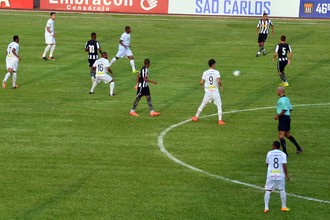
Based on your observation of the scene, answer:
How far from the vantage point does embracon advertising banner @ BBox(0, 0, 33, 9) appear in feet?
226

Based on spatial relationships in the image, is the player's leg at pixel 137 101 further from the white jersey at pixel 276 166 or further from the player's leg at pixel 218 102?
the white jersey at pixel 276 166

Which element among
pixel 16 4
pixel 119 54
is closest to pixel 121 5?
pixel 16 4

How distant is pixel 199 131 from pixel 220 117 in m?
1.35

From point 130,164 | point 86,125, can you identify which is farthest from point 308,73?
point 130,164

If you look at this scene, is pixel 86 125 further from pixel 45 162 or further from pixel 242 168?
pixel 242 168

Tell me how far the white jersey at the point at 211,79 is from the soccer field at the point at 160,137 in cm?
147

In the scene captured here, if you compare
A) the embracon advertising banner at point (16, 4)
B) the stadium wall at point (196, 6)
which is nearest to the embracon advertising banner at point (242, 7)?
the stadium wall at point (196, 6)

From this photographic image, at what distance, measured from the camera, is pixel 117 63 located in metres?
48.2

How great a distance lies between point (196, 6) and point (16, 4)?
14669 mm

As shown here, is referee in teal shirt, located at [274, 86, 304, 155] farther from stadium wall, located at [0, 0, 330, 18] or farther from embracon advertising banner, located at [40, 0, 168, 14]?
embracon advertising banner, located at [40, 0, 168, 14]


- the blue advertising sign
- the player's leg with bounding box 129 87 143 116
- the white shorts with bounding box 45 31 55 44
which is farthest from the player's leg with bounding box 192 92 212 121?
the blue advertising sign

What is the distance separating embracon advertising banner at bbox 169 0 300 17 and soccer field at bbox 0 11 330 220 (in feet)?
39.8

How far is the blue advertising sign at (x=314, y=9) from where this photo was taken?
66.8 metres

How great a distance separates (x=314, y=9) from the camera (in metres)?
67.0
